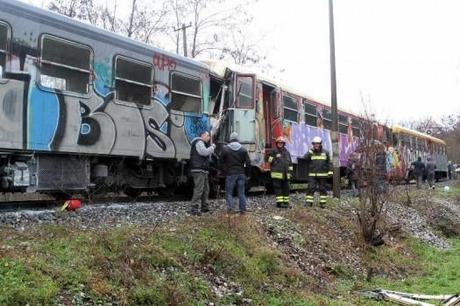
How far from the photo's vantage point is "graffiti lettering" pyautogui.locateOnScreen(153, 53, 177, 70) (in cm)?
1202

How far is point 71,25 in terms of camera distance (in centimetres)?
1001

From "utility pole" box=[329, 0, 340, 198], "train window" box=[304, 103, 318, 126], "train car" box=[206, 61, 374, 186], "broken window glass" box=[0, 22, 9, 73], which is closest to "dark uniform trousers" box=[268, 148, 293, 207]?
"train car" box=[206, 61, 374, 186]

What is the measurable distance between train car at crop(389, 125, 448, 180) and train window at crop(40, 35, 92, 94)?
1560 centimetres

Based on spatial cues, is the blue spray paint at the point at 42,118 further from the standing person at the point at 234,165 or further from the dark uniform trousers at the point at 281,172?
the dark uniform trousers at the point at 281,172

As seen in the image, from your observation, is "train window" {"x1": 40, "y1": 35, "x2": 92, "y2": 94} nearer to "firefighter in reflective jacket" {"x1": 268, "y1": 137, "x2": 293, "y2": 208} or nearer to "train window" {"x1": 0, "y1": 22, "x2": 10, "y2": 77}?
"train window" {"x1": 0, "y1": 22, "x2": 10, "y2": 77}

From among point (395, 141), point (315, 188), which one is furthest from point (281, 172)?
point (395, 141)

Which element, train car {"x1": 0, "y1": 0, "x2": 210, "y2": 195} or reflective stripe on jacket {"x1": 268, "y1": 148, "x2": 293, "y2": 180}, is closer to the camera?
train car {"x1": 0, "y1": 0, "x2": 210, "y2": 195}

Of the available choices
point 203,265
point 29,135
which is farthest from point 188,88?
point 203,265

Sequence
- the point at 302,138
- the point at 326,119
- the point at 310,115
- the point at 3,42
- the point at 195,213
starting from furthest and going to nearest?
1. the point at 326,119
2. the point at 310,115
3. the point at 302,138
4. the point at 195,213
5. the point at 3,42

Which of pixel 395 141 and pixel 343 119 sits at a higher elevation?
pixel 343 119

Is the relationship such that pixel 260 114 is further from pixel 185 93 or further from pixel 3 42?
pixel 3 42

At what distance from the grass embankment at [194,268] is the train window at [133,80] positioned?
11.5 feet

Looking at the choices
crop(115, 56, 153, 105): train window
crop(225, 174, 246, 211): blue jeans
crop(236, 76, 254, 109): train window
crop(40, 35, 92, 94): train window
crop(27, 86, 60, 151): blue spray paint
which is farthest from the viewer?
crop(236, 76, 254, 109): train window

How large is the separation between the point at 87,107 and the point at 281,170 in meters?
4.61
